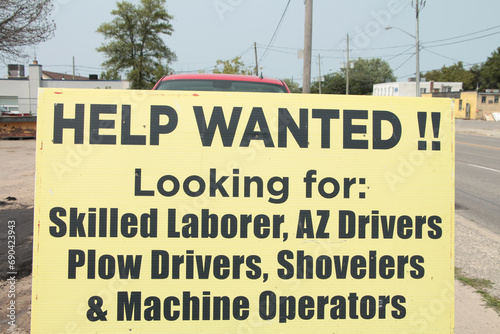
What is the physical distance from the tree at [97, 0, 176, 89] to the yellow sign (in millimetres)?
50943

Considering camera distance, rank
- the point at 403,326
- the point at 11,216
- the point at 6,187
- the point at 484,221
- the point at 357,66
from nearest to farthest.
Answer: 1. the point at 403,326
2. the point at 11,216
3. the point at 484,221
4. the point at 6,187
5. the point at 357,66

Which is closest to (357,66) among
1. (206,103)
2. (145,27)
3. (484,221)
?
(145,27)

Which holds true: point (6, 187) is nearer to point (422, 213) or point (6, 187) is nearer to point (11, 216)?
point (11, 216)

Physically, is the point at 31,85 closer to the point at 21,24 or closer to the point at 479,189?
the point at 21,24

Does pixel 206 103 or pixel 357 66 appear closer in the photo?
pixel 206 103

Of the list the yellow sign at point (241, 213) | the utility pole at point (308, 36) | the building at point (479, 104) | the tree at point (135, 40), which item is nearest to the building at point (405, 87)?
the building at point (479, 104)

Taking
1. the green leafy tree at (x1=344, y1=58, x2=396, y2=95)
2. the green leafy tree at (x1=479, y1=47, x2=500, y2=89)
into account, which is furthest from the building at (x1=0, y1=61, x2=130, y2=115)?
the green leafy tree at (x1=479, y1=47, x2=500, y2=89)

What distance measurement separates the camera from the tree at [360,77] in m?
85.9

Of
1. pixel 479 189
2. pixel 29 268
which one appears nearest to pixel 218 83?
pixel 29 268

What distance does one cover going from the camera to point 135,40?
52.3m

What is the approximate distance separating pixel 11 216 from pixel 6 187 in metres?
2.41

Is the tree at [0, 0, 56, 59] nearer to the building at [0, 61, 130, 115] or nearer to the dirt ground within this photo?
the dirt ground

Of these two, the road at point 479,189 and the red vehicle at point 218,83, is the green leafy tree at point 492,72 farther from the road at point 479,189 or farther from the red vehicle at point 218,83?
the red vehicle at point 218,83

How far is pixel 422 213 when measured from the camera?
2297 mm
